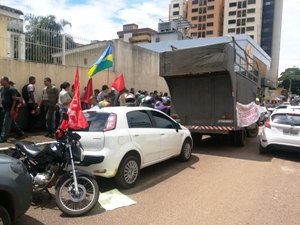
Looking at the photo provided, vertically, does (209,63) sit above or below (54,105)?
above

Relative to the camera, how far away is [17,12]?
579 inches

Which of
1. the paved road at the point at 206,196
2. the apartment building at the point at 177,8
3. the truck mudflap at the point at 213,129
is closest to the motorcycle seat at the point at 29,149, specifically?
the paved road at the point at 206,196

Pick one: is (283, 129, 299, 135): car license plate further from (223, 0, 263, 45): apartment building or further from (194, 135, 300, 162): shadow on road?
(223, 0, 263, 45): apartment building

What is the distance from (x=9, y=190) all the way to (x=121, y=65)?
40.4 ft

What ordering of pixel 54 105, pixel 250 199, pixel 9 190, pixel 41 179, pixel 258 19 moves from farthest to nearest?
pixel 258 19, pixel 54 105, pixel 250 199, pixel 41 179, pixel 9 190

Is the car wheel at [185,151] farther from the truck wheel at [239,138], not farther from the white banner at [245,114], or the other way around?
the truck wheel at [239,138]

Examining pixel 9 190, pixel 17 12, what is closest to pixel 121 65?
pixel 17 12

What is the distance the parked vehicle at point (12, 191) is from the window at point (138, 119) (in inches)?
103

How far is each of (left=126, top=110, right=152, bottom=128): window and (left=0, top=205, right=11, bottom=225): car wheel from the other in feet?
9.80

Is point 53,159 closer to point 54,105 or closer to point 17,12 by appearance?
point 54,105

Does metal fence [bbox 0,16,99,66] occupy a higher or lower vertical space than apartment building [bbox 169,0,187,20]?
lower

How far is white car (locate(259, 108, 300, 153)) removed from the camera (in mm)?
8758

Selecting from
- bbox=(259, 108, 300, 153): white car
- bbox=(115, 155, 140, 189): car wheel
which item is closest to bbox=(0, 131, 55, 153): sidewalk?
bbox=(115, 155, 140, 189): car wheel

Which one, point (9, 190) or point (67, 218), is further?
point (67, 218)
